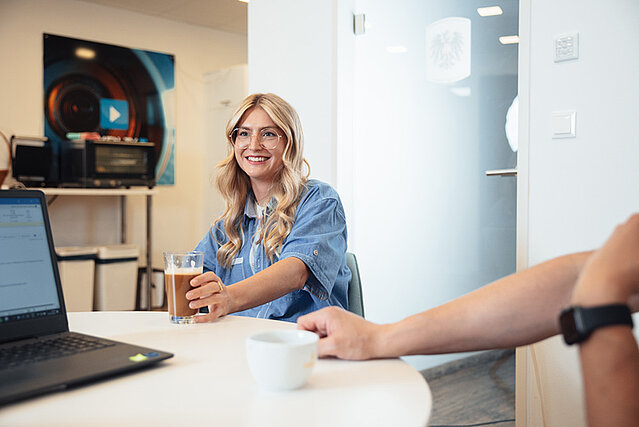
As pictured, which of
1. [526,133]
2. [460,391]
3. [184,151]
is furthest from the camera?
[184,151]

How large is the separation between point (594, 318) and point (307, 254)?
2.98 feet

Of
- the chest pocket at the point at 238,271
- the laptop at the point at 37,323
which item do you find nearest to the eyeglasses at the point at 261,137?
the chest pocket at the point at 238,271

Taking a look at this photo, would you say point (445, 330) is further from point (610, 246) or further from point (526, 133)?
point (526, 133)

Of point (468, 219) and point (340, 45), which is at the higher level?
point (340, 45)

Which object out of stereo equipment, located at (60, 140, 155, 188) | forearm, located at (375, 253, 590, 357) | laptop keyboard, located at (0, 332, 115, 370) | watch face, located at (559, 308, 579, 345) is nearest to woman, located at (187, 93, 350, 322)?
laptop keyboard, located at (0, 332, 115, 370)

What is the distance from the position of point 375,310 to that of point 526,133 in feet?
4.04

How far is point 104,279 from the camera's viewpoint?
15.1 feet

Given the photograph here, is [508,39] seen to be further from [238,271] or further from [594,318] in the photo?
[594,318]

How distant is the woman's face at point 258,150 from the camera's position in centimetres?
172

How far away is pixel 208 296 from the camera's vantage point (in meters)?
1.16

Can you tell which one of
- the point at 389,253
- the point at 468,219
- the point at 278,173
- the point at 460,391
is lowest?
the point at 460,391

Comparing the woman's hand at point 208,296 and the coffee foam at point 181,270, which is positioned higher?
the coffee foam at point 181,270

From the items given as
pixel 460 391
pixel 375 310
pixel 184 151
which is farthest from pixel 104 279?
pixel 460 391

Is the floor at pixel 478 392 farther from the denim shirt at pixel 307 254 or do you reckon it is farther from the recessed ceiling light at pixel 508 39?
the recessed ceiling light at pixel 508 39
